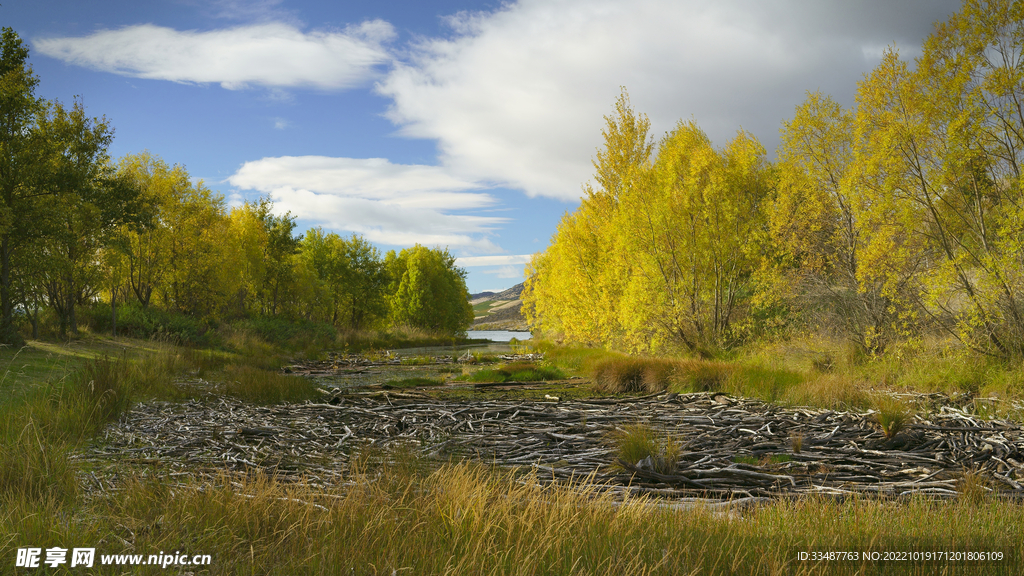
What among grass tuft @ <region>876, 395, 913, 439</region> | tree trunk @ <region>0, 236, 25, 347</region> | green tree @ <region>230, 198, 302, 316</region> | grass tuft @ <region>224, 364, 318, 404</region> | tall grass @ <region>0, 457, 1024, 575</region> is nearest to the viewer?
tall grass @ <region>0, 457, 1024, 575</region>

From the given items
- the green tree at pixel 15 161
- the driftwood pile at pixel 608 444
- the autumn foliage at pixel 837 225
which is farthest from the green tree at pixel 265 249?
the driftwood pile at pixel 608 444

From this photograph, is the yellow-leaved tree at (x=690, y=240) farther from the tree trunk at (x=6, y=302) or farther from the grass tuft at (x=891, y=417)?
the tree trunk at (x=6, y=302)

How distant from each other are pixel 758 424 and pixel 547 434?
11.1 ft

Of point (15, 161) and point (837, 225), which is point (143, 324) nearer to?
point (15, 161)

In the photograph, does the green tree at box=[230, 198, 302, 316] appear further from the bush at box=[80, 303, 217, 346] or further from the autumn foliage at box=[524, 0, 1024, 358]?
the autumn foliage at box=[524, 0, 1024, 358]

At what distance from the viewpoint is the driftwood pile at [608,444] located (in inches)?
205

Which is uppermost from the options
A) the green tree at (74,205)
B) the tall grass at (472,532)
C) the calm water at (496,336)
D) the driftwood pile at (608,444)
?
the green tree at (74,205)

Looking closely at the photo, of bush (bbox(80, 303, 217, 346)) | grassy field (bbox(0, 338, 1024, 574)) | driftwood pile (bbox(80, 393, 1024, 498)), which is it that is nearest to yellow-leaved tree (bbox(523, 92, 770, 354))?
driftwood pile (bbox(80, 393, 1024, 498))

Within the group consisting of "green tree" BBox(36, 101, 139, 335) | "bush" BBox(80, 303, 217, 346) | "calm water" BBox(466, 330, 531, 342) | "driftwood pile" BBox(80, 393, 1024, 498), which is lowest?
"calm water" BBox(466, 330, 531, 342)

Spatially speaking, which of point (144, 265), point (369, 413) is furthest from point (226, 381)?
point (144, 265)

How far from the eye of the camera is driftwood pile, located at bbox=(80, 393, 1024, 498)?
520cm

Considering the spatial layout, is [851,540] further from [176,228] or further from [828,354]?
[176,228]

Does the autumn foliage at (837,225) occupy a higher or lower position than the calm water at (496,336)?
higher

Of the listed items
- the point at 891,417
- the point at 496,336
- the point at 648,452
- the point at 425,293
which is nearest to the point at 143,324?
the point at 648,452
